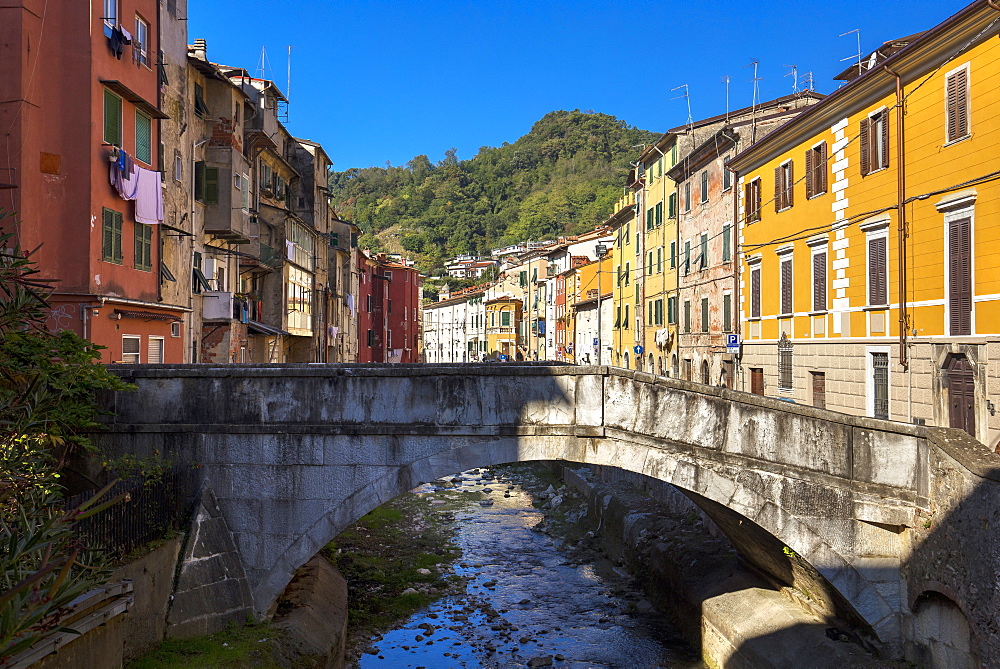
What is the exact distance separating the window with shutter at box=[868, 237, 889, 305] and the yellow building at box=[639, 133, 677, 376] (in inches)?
809

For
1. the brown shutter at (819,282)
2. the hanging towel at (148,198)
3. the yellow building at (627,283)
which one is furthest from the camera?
the yellow building at (627,283)

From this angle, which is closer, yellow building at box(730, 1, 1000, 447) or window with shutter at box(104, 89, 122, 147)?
yellow building at box(730, 1, 1000, 447)

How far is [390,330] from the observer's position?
234 feet

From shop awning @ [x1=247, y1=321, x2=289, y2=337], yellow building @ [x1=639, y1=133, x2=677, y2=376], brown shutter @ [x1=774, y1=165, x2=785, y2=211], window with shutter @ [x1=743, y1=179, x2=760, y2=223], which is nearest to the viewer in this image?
brown shutter @ [x1=774, y1=165, x2=785, y2=211]

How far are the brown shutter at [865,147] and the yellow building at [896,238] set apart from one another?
0.05 m

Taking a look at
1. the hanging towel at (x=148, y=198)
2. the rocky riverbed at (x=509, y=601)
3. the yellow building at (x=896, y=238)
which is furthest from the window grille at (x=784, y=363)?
the hanging towel at (x=148, y=198)

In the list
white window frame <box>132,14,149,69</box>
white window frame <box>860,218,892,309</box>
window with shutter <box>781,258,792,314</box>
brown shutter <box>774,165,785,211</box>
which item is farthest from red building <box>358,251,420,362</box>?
white window frame <box>860,218,892,309</box>

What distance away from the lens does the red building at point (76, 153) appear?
16.8 meters

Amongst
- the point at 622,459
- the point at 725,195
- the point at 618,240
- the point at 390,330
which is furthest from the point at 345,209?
the point at 622,459

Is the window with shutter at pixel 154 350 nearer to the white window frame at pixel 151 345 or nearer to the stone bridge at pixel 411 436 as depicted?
the white window frame at pixel 151 345

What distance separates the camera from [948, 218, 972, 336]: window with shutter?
16.1 metres

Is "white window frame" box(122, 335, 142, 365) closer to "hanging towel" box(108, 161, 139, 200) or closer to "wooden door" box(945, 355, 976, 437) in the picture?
"hanging towel" box(108, 161, 139, 200)

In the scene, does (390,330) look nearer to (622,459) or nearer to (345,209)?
(622,459)

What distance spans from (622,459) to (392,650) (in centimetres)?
701
